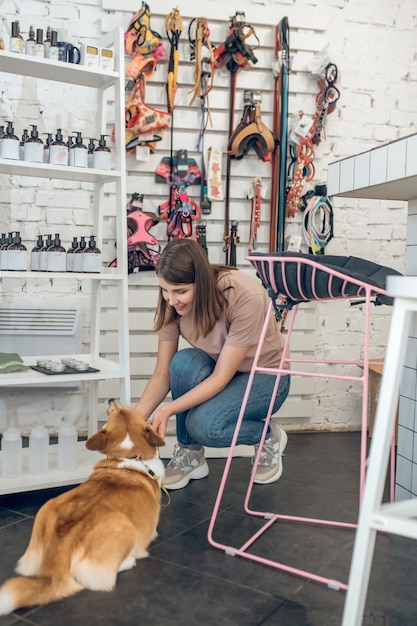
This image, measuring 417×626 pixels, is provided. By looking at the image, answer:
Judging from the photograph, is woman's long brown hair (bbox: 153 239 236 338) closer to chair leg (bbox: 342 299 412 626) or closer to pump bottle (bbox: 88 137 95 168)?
pump bottle (bbox: 88 137 95 168)

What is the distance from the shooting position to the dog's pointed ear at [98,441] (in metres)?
1.86

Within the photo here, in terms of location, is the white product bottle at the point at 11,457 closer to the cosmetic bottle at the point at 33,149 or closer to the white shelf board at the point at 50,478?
the white shelf board at the point at 50,478

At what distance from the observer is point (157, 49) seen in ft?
10.5

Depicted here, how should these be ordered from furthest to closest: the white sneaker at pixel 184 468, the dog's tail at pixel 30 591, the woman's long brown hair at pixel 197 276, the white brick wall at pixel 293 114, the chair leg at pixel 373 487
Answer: the white brick wall at pixel 293 114, the white sneaker at pixel 184 468, the woman's long brown hair at pixel 197 276, the dog's tail at pixel 30 591, the chair leg at pixel 373 487

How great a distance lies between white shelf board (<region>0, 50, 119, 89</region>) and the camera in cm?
227

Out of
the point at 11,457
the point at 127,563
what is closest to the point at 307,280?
the point at 127,563

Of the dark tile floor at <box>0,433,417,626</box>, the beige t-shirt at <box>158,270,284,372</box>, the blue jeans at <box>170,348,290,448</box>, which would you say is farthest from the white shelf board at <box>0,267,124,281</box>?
the dark tile floor at <box>0,433,417,626</box>

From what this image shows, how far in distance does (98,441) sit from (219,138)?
6.72 ft

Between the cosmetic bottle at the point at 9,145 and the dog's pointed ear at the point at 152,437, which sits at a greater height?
the cosmetic bottle at the point at 9,145

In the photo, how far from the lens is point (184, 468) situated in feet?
8.35

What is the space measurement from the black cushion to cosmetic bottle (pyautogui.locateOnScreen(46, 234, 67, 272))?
0.86 m

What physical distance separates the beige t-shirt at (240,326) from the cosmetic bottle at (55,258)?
465mm

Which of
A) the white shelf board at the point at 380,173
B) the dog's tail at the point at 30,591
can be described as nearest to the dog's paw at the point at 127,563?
the dog's tail at the point at 30,591

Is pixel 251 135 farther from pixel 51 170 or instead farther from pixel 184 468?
pixel 184 468
